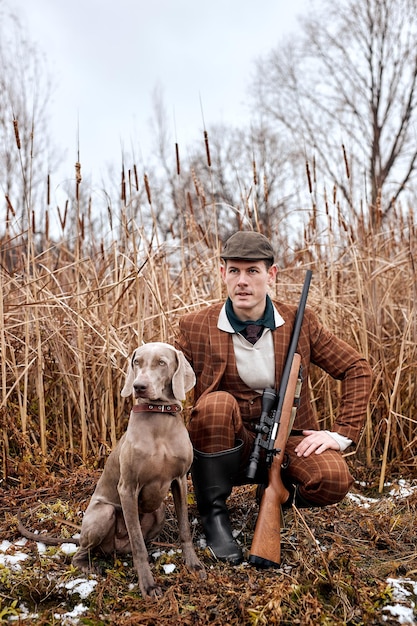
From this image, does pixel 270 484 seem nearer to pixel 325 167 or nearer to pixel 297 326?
pixel 297 326

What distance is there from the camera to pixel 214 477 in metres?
2.97

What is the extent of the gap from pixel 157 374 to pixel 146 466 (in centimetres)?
39

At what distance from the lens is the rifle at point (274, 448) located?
2.66 meters

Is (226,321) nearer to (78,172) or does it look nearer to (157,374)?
(157,374)

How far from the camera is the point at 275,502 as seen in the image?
2803 mm

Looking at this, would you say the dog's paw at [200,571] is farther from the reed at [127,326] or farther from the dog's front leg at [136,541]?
the reed at [127,326]

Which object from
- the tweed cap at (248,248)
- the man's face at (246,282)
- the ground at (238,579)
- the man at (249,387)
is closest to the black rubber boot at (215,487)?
the man at (249,387)

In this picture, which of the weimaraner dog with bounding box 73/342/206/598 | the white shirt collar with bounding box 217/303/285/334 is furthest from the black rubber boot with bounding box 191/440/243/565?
the white shirt collar with bounding box 217/303/285/334

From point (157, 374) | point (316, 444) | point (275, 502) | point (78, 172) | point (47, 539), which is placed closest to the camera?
point (157, 374)

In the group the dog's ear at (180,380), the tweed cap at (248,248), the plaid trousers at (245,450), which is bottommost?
the plaid trousers at (245,450)

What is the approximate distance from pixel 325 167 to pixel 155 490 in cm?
1703

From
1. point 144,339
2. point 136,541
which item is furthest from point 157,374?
point 144,339

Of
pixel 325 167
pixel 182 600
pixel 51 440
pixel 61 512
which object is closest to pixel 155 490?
pixel 182 600

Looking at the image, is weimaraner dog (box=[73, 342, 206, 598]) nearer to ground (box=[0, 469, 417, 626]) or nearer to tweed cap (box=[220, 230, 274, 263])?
ground (box=[0, 469, 417, 626])
